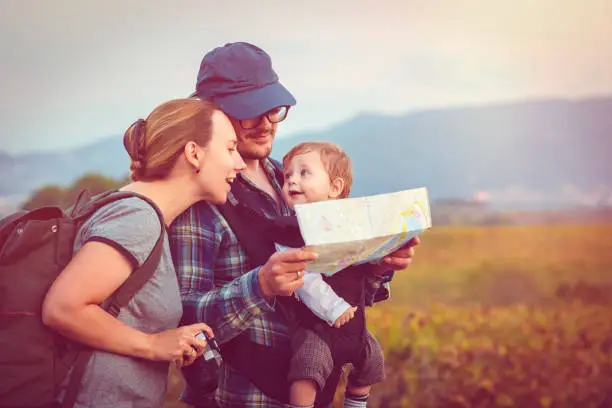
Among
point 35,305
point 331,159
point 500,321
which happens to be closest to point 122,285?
point 35,305

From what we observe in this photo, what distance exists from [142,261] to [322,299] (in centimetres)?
56

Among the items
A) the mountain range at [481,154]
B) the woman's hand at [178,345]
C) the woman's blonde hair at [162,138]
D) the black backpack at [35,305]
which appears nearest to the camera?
the black backpack at [35,305]

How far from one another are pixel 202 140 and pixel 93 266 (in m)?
0.49

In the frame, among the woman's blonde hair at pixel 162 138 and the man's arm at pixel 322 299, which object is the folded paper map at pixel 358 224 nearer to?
the man's arm at pixel 322 299

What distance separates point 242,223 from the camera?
7.22ft

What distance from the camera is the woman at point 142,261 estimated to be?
5.84 feet

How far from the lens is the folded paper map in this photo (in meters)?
1.84

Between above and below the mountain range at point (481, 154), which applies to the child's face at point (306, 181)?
above

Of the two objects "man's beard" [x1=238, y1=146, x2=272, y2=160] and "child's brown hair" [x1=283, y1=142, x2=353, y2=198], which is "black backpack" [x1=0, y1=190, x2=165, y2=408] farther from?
"child's brown hair" [x1=283, y1=142, x2=353, y2=198]

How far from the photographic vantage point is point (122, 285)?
1850mm

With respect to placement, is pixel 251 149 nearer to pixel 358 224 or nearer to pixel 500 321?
pixel 358 224

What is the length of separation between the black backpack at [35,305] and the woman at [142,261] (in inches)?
1.1

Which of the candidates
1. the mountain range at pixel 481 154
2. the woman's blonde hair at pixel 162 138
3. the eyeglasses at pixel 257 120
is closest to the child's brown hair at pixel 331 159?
the eyeglasses at pixel 257 120

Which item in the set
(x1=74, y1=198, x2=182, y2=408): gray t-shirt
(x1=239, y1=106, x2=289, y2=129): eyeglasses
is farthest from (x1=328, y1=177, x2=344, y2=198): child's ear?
(x1=74, y1=198, x2=182, y2=408): gray t-shirt
